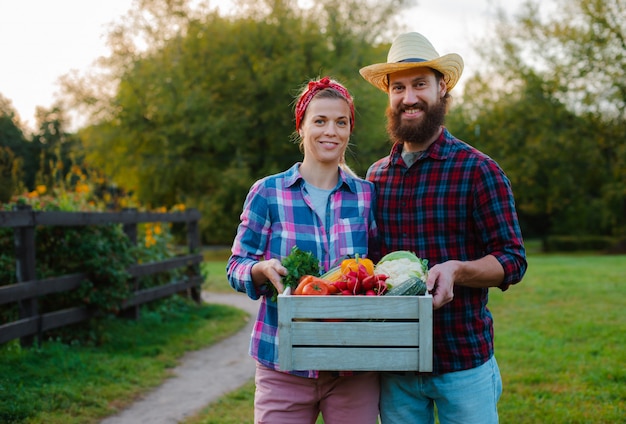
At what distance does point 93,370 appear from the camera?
6.16m

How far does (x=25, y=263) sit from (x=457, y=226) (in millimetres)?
4959

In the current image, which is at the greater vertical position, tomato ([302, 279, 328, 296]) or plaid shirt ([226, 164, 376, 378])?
plaid shirt ([226, 164, 376, 378])

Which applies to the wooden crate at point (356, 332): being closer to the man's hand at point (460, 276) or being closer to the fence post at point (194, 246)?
the man's hand at point (460, 276)

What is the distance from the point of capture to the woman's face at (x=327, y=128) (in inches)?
118

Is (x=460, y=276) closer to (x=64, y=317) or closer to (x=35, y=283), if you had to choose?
(x=35, y=283)

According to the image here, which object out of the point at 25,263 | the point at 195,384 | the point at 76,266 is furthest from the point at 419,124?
the point at 76,266

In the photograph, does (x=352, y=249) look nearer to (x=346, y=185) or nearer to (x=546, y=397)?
(x=346, y=185)

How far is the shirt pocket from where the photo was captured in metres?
2.97

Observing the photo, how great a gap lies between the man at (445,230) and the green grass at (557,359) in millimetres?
2476

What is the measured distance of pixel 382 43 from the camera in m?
28.7

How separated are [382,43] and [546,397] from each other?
24.8 m

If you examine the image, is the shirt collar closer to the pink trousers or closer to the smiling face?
the smiling face

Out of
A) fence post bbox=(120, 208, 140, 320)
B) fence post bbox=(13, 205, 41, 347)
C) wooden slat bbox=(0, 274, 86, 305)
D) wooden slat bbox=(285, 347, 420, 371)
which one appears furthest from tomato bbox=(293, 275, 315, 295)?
fence post bbox=(120, 208, 140, 320)

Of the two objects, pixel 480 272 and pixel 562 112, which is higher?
pixel 562 112
